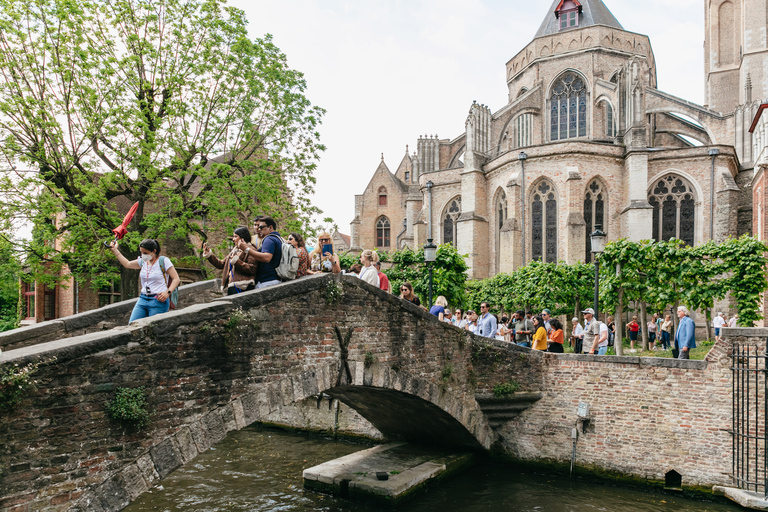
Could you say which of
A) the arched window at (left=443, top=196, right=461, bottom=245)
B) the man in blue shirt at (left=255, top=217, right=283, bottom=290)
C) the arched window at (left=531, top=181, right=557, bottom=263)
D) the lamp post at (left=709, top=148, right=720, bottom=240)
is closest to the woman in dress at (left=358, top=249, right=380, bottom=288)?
the man in blue shirt at (left=255, top=217, right=283, bottom=290)

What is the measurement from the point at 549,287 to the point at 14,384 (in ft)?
68.2

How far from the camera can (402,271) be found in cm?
2611

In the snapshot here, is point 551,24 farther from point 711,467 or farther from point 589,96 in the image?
point 711,467

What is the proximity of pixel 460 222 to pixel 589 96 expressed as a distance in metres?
11.7

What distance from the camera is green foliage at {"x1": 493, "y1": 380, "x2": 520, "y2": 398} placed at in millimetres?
12836

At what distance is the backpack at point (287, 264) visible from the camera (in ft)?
27.2

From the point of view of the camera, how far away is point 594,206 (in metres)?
29.2

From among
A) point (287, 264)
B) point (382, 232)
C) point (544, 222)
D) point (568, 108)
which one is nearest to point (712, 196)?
point (544, 222)

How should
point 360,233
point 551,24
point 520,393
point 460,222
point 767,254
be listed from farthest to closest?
1. point 360,233
2. point 551,24
3. point 460,222
4. point 767,254
5. point 520,393

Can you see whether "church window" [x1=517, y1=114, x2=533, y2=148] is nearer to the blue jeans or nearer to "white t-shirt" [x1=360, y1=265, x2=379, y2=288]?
"white t-shirt" [x1=360, y1=265, x2=379, y2=288]

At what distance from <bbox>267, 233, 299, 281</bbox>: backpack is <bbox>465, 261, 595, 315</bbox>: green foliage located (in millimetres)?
16840

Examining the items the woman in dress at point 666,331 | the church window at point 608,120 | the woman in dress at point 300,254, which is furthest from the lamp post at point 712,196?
the woman in dress at point 300,254

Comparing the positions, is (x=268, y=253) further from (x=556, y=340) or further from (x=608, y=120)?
(x=608, y=120)

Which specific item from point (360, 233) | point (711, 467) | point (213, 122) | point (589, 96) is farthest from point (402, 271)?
point (360, 233)
